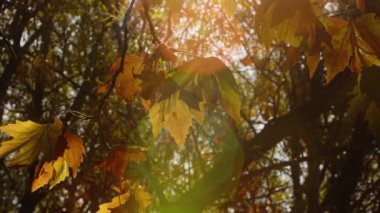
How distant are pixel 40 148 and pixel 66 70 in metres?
6.21

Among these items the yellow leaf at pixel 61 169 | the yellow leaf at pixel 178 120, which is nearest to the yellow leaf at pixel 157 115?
the yellow leaf at pixel 178 120

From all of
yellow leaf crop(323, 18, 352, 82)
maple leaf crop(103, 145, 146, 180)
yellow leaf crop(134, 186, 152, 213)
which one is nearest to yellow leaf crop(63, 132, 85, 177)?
maple leaf crop(103, 145, 146, 180)

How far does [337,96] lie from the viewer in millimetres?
2701

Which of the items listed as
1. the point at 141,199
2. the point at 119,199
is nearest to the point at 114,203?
the point at 119,199

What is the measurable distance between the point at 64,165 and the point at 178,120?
1.84 ft

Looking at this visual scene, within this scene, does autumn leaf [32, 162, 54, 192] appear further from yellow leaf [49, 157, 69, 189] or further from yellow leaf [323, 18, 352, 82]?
yellow leaf [323, 18, 352, 82]

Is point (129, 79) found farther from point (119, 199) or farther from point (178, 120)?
point (119, 199)

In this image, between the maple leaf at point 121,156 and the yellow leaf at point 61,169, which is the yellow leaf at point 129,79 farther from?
the yellow leaf at point 61,169

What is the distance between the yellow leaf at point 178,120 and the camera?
163cm

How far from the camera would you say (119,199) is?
1.97 metres

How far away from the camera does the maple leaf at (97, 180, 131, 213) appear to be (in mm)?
1938

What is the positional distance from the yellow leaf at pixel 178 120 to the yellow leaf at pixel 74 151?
41 cm

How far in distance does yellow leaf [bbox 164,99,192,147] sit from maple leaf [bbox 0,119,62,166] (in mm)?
469

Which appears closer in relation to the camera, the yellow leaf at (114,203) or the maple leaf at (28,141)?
the maple leaf at (28,141)
